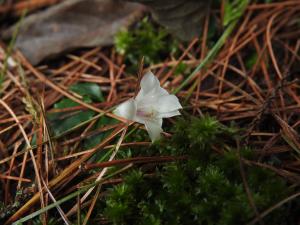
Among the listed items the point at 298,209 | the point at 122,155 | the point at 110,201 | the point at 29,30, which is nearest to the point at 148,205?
the point at 110,201

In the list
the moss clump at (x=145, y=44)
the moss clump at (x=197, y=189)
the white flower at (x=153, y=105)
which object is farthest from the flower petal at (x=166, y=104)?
the moss clump at (x=145, y=44)

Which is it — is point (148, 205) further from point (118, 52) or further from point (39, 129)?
point (118, 52)

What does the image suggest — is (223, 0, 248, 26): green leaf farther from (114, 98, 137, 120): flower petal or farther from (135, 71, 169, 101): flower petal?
(114, 98, 137, 120): flower petal

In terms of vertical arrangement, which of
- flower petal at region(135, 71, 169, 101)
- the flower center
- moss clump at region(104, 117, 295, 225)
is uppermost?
flower petal at region(135, 71, 169, 101)

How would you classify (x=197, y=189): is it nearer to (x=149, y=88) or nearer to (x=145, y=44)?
(x=149, y=88)

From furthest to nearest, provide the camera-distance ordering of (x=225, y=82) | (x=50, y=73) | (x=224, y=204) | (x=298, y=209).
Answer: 1. (x=50, y=73)
2. (x=225, y=82)
3. (x=298, y=209)
4. (x=224, y=204)

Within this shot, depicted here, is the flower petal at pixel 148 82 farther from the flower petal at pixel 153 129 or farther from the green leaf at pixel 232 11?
the green leaf at pixel 232 11

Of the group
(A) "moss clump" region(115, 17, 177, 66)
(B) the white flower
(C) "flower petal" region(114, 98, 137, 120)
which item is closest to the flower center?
(B) the white flower
